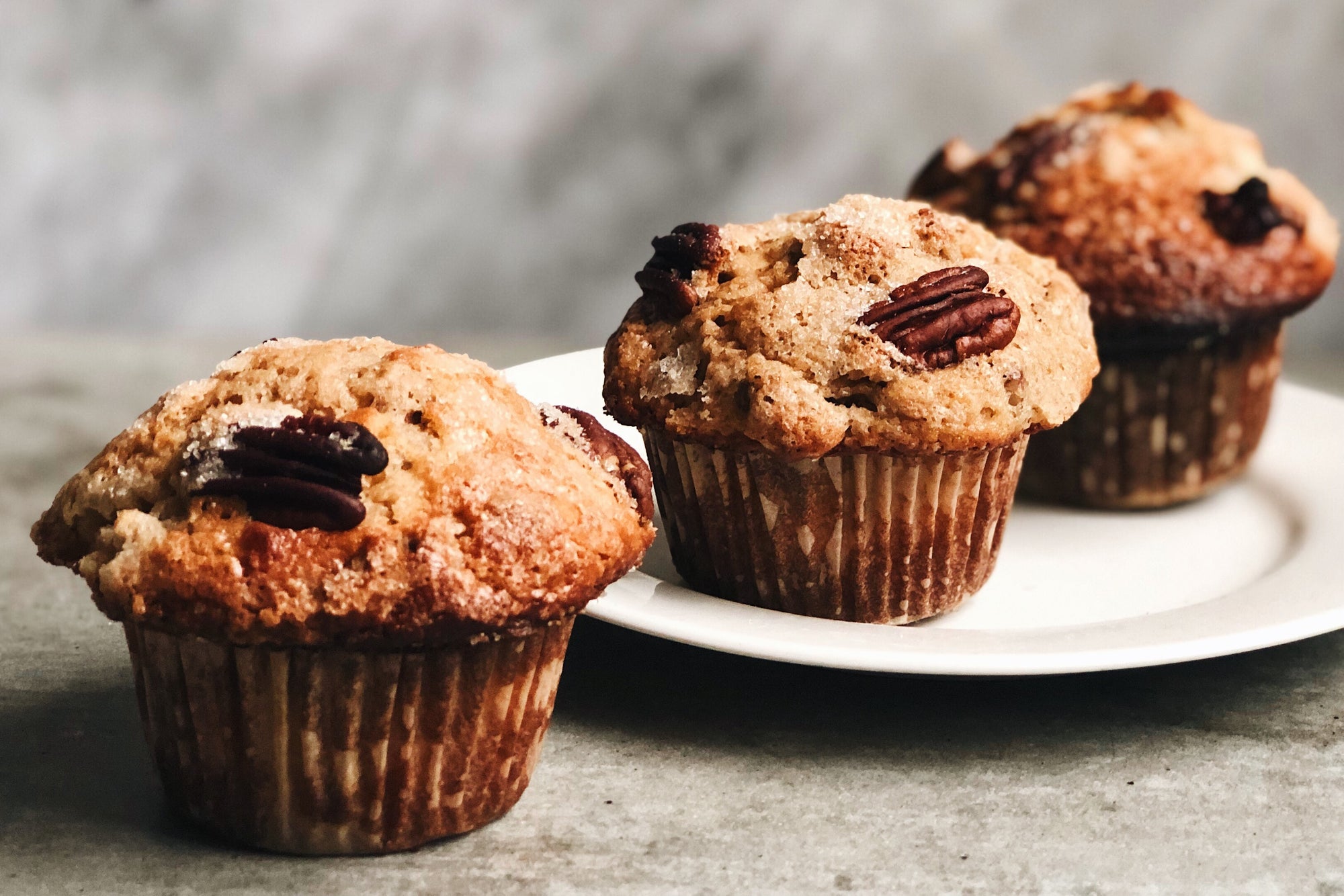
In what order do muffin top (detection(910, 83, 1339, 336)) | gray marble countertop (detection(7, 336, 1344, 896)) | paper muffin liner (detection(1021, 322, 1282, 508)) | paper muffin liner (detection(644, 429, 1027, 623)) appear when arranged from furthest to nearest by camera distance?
1. paper muffin liner (detection(1021, 322, 1282, 508))
2. muffin top (detection(910, 83, 1339, 336))
3. paper muffin liner (detection(644, 429, 1027, 623))
4. gray marble countertop (detection(7, 336, 1344, 896))

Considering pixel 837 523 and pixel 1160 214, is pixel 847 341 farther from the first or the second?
pixel 1160 214

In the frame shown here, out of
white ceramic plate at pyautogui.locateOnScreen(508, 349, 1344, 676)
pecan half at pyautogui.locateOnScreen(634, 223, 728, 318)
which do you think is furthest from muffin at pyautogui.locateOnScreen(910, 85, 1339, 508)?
pecan half at pyautogui.locateOnScreen(634, 223, 728, 318)

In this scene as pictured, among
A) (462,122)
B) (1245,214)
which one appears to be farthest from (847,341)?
(462,122)

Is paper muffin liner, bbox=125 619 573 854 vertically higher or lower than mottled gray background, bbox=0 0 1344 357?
lower

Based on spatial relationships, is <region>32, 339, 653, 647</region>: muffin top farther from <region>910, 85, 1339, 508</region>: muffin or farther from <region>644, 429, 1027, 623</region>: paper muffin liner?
<region>910, 85, 1339, 508</region>: muffin

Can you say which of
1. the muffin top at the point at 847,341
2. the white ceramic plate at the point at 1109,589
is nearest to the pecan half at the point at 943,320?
the muffin top at the point at 847,341
